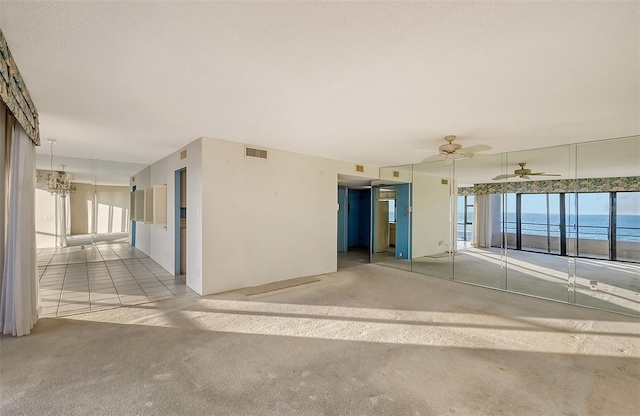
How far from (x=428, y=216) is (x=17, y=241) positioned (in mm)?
7328

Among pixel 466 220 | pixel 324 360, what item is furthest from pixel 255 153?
pixel 466 220

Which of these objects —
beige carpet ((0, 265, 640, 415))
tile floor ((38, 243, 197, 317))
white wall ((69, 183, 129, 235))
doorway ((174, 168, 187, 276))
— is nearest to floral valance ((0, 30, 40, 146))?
beige carpet ((0, 265, 640, 415))

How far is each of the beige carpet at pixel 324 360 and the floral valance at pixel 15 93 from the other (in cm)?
212

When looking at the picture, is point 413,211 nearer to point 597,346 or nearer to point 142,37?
point 597,346

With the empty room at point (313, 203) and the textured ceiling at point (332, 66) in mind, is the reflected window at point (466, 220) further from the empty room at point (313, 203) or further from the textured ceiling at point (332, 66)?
the textured ceiling at point (332, 66)

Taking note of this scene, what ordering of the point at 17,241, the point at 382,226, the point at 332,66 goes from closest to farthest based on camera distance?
the point at 332,66, the point at 17,241, the point at 382,226

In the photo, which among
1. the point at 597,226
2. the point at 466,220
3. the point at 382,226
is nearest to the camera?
the point at 597,226

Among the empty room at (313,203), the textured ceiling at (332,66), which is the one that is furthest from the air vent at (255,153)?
the textured ceiling at (332,66)

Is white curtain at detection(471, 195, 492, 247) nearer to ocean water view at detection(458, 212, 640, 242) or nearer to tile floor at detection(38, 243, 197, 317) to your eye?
ocean water view at detection(458, 212, 640, 242)

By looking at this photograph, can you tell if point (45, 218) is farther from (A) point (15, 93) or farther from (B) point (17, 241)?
(A) point (15, 93)

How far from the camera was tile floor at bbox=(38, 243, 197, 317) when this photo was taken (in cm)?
393

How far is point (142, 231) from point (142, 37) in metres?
7.18

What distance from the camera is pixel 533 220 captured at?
18.6ft

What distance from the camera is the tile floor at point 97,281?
12.9ft
